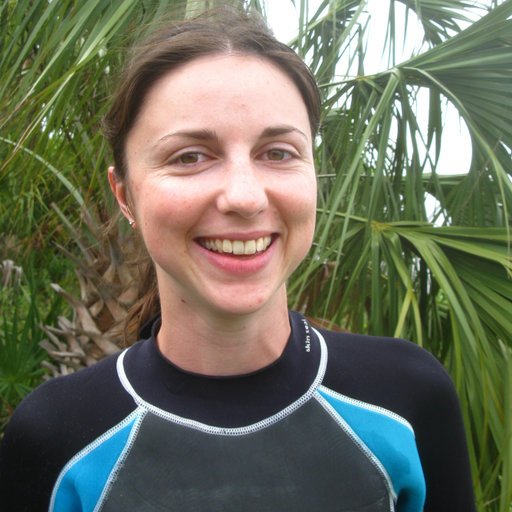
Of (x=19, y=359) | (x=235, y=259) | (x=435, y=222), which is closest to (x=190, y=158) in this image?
(x=235, y=259)

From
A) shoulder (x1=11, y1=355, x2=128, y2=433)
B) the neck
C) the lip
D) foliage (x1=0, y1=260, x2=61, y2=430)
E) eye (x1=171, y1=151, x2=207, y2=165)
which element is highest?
eye (x1=171, y1=151, x2=207, y2=165)

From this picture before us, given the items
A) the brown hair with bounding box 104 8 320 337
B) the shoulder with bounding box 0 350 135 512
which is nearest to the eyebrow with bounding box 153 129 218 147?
the brown hair with bounding box 104 8 320 337

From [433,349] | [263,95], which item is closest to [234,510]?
[263,95]

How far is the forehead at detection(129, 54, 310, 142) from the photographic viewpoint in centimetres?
95

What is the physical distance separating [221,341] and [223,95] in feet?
1.13

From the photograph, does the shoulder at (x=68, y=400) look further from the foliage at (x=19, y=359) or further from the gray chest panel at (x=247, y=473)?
the foliage at (x=19, y=359)

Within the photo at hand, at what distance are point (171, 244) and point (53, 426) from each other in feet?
1.09

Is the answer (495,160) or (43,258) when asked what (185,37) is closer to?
(495,160)

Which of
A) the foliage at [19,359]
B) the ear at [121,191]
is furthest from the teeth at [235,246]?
the foliage at [19,359]

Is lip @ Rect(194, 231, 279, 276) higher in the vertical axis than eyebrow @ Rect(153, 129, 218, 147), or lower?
lower

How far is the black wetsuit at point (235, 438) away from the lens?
3.28 feet

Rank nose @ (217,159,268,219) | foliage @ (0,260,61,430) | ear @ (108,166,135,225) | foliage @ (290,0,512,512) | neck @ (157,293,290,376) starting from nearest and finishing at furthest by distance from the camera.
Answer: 1. nose @ (217,159,268,219)
2. neck @ (157,293,290,376)
3. ear @ (108,166,135,225)
4. foliage @ (290,0,512,512)
5. foliage @ (0,260,61,430)

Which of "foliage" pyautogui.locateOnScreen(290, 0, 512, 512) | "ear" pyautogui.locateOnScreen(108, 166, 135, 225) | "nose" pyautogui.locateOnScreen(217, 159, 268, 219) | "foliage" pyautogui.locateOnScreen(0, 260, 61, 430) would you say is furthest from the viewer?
"foliage" pyautogui.locateOnScreen(0, 260, 61, 430)

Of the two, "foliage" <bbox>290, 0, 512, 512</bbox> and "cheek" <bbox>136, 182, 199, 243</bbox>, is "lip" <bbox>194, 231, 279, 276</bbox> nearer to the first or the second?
"cheek" <bbox>136, 182, 199, 243</bbox>
